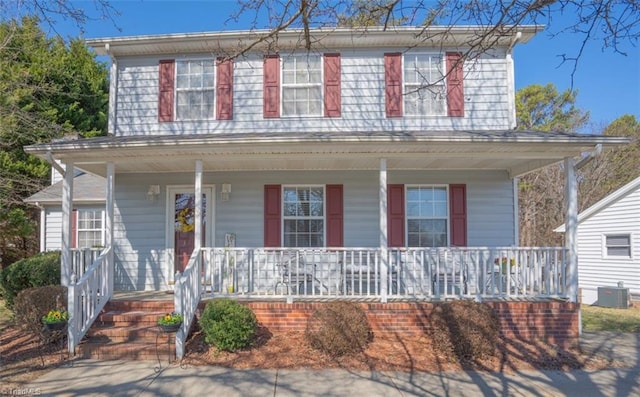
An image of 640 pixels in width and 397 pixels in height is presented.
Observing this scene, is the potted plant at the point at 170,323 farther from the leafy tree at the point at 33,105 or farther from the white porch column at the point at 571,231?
the white porch column at the point at 571,231

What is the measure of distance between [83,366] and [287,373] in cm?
285

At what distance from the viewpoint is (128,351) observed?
593cm

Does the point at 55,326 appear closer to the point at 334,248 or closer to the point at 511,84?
the point at 334,248

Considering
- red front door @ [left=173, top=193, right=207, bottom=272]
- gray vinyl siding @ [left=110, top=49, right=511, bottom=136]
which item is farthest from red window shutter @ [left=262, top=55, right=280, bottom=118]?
red front door @ [left=173, top=193, right=207, bottom=272]

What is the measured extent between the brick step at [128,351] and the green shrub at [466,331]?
12.9ft

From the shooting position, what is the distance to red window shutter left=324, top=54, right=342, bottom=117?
8.88 m

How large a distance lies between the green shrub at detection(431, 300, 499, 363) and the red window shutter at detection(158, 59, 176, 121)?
6.94 metres

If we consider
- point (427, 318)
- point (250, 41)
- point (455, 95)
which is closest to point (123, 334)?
point (427, 318)

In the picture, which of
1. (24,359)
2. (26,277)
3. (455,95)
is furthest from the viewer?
(455,95)

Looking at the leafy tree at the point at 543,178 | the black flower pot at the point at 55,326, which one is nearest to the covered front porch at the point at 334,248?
the black flower pot at the point at 55,326

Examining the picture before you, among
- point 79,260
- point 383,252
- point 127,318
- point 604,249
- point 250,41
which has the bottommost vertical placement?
point 127,318

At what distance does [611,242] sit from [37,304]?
17.1 meters

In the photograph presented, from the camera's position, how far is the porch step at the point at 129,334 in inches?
233

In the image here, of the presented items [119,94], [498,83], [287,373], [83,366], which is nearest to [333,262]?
[287,373]
